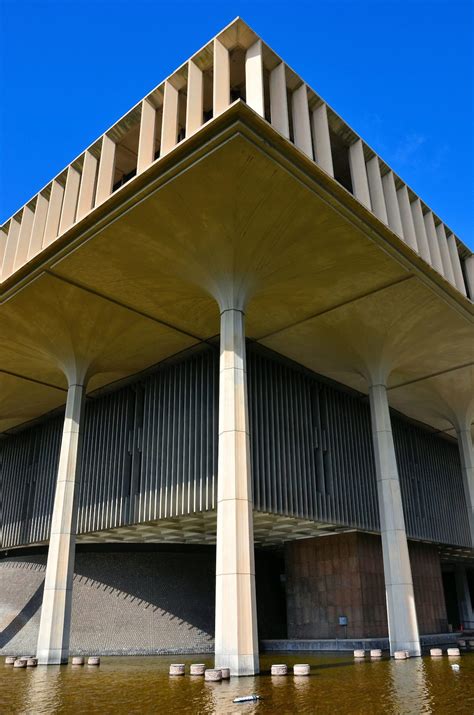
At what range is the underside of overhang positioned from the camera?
12.8m

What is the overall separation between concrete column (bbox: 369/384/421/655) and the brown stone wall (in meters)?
8.35

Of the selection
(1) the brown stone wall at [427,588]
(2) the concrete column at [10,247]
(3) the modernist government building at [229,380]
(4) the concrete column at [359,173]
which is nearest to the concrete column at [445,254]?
(3) the modernist government building at [229,380]

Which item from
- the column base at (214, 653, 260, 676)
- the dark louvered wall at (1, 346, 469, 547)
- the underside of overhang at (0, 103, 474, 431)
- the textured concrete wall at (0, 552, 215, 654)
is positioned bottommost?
the column base at (214, 653, 260, 676)

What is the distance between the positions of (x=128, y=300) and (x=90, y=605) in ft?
46.8

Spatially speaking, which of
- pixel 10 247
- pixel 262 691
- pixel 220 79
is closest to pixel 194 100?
pixel 220 79


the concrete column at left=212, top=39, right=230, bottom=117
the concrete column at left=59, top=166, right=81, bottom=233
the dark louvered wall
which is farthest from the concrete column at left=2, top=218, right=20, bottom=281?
the concrete column at left=212, top=39, right=230, bottom=117

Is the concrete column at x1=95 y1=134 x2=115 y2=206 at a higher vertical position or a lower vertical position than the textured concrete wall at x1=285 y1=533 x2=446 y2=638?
higher

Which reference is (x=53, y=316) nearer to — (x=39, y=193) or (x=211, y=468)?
(x=39, y=193)

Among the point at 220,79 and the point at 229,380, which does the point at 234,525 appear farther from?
the point at 220,79

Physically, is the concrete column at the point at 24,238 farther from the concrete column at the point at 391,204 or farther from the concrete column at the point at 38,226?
the concrete column at the point at 391,204

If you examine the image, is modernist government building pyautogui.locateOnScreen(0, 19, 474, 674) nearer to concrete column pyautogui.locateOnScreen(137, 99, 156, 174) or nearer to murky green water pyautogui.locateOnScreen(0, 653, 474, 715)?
concrete column pyautogui.locateOnScreen(137, 99, 156, 174)

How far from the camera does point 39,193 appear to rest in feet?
59.8

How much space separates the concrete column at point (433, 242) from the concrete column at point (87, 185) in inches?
408

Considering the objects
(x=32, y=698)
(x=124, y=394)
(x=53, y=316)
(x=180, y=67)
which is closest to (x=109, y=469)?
(x=124, y=394)
